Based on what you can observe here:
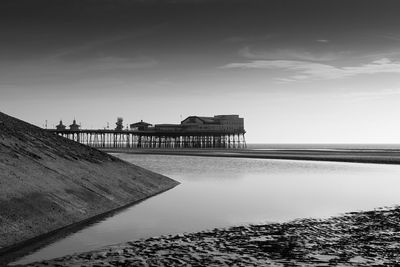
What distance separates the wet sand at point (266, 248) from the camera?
433 inches

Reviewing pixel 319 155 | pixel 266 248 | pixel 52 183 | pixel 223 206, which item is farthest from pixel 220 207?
pixel 319 155

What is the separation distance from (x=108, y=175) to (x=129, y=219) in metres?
6.62

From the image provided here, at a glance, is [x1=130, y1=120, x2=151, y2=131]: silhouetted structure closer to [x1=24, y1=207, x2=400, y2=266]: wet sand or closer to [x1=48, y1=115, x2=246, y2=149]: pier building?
[x1=48, y1=115, x2=246, y2=149]: pier building

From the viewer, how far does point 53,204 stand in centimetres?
1612

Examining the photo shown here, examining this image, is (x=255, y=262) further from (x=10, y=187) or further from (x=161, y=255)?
(x=10, y=187)

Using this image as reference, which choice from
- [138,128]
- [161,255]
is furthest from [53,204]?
[138,128]

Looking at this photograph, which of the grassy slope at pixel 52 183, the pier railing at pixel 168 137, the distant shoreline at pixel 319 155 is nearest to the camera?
the grassy slope at pixel 52 183

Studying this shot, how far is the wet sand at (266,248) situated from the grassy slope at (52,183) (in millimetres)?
3293

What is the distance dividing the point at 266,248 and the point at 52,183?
376 inches

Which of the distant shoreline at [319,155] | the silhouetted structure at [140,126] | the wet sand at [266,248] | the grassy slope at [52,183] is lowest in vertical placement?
the distant shoreline at [319,155]

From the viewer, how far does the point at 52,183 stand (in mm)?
17859

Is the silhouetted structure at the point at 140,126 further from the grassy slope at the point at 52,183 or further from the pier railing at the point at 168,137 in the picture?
the grassy slope at the point at 52,183

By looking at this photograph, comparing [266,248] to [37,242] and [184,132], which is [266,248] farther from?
[184,132]

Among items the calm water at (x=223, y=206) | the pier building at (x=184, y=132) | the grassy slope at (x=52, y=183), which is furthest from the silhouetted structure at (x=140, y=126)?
the grassy slope at (x=52, y=183)
